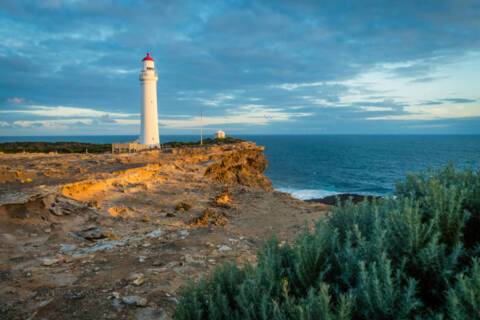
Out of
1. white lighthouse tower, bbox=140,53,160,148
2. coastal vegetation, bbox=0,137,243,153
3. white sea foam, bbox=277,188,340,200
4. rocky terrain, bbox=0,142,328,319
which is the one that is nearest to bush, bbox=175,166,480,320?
rocky terrain, bbox=0,142,328,319

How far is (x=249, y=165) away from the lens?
3972cm

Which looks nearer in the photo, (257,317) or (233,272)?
(257,317)

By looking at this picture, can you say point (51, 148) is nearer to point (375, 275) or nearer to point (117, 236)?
point (117, 236)

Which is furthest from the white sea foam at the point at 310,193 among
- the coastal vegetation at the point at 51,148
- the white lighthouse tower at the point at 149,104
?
the coastal vegetation at the point at 51,148

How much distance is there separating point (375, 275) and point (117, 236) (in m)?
8.15

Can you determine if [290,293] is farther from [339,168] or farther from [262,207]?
[339,168]

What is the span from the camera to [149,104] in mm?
37469

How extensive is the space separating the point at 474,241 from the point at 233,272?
7.43 ft

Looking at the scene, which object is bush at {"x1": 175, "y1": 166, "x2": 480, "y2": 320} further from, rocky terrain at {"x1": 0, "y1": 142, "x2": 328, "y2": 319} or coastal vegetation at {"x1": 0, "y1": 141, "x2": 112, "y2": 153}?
coastal vegetation at {"x1": 0, "y1": 141, "x2": 112, "y2": 153}

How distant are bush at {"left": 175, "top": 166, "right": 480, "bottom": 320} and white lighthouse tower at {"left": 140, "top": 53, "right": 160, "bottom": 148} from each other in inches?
1437

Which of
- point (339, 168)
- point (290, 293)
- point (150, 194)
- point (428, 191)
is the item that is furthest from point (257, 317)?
point (339, 168)

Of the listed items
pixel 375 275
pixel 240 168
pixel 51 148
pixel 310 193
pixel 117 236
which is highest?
pixel 51 148

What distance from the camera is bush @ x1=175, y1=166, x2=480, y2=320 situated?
2191 millimetres

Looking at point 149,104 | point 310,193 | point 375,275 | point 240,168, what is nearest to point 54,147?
point 149,104
